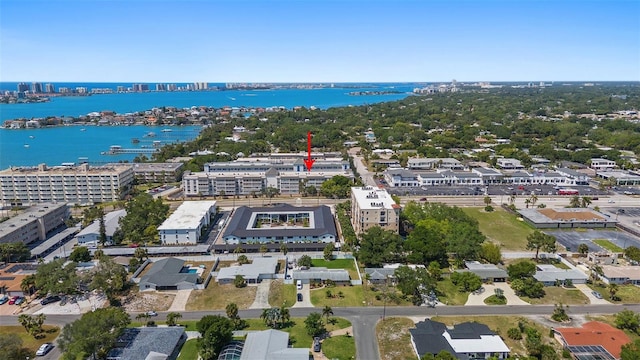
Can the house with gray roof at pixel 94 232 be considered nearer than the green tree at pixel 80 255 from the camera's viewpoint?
No

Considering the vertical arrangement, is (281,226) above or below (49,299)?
above

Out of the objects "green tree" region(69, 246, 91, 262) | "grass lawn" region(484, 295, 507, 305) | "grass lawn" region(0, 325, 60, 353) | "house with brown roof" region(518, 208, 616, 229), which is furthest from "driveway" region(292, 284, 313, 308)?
"house with brown roof" region(518, 208, 616, 229)

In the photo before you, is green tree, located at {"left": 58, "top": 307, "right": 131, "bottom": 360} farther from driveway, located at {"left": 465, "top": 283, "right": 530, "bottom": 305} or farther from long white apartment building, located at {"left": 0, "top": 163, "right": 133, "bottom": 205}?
long white apartment building, located at {"left": 0, "top": 163, "right": 133, "bottom": 205}

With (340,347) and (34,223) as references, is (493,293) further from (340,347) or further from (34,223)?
(34,223)

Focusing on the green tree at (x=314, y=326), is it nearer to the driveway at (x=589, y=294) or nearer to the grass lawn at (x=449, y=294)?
the grass lawn at (x=449, y=294)

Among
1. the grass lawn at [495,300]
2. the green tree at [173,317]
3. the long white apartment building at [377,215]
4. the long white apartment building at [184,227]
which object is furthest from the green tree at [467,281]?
the long white apartment building at [184,227]

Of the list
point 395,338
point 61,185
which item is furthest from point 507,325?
point 61,185
